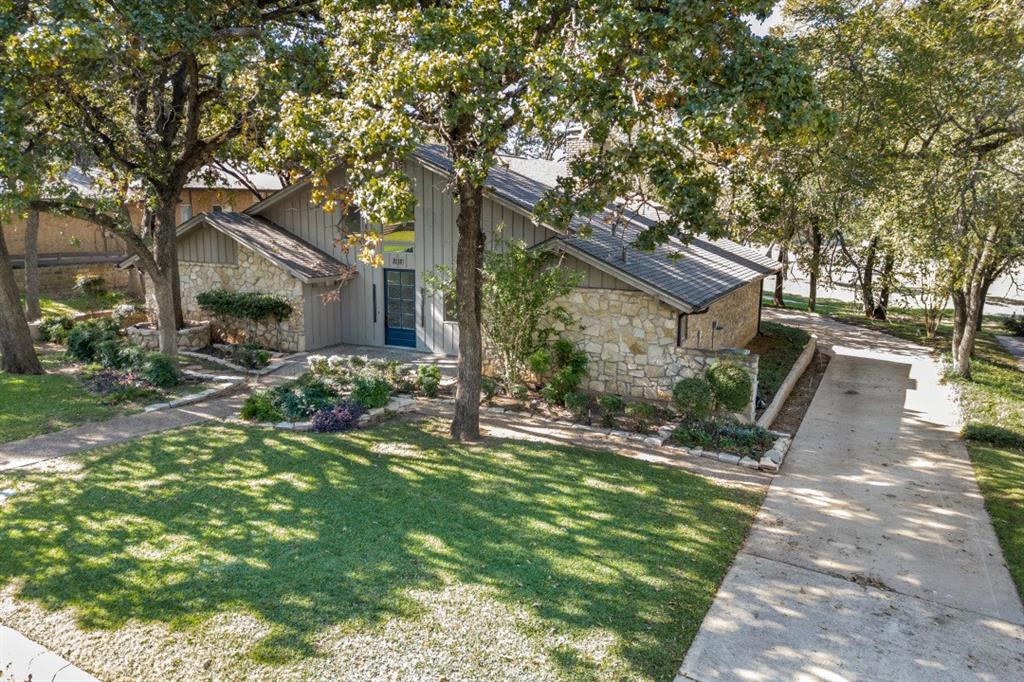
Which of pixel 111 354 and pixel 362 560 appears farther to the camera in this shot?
pixel 111 354

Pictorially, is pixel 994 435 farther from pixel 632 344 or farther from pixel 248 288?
pixel 248 288

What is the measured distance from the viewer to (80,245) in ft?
86.2

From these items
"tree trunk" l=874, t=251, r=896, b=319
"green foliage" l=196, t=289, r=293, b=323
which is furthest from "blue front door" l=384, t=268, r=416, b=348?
"tree trunk" l=874, t=251, r=896, b=319

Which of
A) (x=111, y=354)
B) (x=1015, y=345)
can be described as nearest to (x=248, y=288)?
(x=111, y=354)

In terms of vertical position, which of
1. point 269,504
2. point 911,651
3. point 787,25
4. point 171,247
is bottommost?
point 911,651

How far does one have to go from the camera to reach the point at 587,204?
28.4 ft

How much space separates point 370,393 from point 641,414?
4.67 m

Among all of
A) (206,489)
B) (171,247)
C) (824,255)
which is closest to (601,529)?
(206,489)

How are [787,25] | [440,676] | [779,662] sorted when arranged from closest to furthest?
[440,676]
[779,662]
[787,25]

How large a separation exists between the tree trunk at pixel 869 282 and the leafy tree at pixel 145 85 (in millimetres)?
17975

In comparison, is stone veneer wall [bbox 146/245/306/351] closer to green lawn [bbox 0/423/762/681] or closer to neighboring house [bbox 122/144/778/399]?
neighboring house [bbox 122/144/778/399]

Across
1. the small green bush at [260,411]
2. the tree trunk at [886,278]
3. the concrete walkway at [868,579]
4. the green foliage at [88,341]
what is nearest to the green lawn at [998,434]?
the concrete walkway at [868,579]

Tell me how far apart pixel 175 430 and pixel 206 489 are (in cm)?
286

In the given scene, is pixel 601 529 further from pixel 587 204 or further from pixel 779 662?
pixel 587 204
